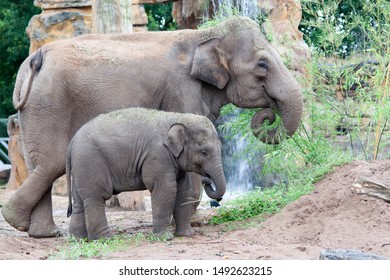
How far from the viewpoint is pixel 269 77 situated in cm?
984

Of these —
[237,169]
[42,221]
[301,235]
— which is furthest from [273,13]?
[301,235]

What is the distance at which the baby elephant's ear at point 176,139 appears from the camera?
345 inches

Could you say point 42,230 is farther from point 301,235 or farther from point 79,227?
point 301,235

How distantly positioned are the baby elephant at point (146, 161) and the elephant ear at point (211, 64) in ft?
3.07

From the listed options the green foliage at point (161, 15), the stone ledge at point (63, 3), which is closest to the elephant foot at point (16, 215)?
the stone ledge at point (63, 3)

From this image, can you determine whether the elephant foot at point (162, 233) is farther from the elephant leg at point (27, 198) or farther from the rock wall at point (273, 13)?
the rock wall at point (273, 13)

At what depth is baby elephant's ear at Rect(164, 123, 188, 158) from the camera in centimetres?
876

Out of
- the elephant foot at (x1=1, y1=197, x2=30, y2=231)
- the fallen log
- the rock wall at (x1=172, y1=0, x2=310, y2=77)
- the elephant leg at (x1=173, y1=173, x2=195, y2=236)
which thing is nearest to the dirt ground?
the fallen log

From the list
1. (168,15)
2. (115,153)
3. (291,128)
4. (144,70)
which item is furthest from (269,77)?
(168,15)

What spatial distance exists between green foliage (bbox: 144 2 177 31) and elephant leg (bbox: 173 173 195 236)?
16.8 meters

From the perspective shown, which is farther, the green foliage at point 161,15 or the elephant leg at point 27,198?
the green foliage at point 161,15

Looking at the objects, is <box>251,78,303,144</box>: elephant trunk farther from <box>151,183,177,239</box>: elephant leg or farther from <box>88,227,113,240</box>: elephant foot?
<box>88,227,113,240</box>: elephant foot

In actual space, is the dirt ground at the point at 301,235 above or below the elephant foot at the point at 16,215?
above

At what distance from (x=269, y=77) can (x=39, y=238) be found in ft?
10.1
